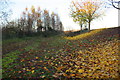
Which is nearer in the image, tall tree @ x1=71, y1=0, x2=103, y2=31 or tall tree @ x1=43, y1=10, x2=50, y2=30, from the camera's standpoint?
tall tree @ x1=71, y1=0, x2=103, y2=31

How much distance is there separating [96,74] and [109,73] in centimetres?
54

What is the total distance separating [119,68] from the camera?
443 cm

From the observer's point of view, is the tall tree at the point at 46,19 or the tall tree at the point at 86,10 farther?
the tall tree at the point at 46,19

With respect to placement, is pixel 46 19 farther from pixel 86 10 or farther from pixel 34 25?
pixel 86 10

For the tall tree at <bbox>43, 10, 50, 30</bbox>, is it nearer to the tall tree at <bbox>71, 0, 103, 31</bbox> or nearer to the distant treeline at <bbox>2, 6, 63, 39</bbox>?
the distant treeline at <bbox>2, 6, 63, 39</bbox>

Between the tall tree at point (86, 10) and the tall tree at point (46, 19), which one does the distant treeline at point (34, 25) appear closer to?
the tall tree at point (46, 19)

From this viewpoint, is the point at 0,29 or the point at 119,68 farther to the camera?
the point at 0,29

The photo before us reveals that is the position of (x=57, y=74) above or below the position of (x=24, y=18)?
below

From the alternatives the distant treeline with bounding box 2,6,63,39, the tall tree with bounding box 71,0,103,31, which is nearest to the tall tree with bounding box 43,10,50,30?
the distant treeline with bounding box 2,6,63,39

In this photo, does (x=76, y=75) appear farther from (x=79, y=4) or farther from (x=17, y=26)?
(x=17, y=26)

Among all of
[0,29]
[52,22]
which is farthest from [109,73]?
[52,22]

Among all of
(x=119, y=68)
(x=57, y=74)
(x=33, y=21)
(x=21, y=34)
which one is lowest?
(x=57, y=74)

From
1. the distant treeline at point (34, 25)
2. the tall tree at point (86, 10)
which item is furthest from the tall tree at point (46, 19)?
the tall tree at point (86, 10)

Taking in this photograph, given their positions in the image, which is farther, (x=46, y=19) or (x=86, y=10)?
(x=46, y=19)
